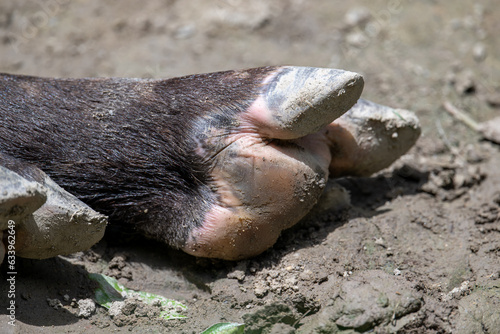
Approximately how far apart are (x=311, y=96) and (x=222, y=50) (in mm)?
2102

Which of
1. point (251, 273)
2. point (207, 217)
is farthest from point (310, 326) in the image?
point (207, 217)

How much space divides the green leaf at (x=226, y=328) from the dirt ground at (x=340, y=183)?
53mm

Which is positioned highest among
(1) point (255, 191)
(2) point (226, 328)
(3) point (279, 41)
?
(3) point (279, 41)

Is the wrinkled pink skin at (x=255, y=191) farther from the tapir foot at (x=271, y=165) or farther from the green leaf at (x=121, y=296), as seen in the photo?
the green leaf at (x=121, y=296)

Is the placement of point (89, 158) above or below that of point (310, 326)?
above

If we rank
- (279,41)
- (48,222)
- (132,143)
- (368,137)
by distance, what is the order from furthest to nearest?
(279,41) < (368,137) < (132,143) < (48,222)

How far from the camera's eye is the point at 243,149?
2.32m

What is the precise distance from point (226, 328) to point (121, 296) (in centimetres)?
51

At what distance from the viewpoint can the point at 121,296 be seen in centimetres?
237

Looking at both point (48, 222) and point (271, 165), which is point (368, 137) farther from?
point (48, 222)

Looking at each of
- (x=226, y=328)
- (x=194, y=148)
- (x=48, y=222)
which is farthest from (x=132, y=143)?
(x=226, y=328)

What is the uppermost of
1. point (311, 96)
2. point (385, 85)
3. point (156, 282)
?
point (311, 96)

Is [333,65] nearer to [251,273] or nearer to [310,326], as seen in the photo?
[251,273]

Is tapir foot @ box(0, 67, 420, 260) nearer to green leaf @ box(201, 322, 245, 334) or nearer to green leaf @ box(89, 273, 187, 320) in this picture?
green leaf @ box(89, 273, 187, 320)
